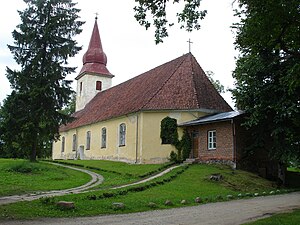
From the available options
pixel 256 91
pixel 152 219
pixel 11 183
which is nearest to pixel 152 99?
pixel 256 91

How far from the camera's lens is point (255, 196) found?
15320mm

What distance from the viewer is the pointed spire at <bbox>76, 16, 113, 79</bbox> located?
148ft

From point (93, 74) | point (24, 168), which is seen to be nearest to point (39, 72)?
point (24, 168)

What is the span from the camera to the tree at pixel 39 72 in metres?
23.4

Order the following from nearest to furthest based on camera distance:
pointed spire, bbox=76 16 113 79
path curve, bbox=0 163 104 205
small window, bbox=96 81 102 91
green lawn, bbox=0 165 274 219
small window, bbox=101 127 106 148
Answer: green lawn, bbox=0 165 274 219 < path curve, bbox=0 163 104 205 < small window, bbox=101 127 106 148 < pointed spire, bbox=76 16 113 79 < small window, bbox=96 81 102 91

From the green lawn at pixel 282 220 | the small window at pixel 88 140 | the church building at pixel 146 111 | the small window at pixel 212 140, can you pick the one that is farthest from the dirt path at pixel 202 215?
the small window at pixel 88 140

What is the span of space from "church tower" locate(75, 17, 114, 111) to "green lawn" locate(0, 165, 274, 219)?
25.4m

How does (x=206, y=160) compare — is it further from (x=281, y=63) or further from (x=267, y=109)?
(x=281, y=63)

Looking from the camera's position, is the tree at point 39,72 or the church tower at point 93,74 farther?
the church tower at point 93,74

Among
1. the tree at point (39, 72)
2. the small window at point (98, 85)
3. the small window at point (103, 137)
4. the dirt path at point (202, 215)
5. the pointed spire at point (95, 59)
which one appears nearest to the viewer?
the dirt path at point (202, 215)

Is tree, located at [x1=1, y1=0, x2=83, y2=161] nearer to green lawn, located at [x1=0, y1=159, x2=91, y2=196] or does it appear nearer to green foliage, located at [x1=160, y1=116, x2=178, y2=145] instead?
green lawn, located at [x1=0, y1=159, x2=91, y2=196]

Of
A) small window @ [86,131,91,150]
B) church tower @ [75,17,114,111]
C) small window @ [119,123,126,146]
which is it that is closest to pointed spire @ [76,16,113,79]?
church tower @ [75,17,114,111]

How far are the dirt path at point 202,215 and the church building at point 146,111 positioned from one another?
11404mm

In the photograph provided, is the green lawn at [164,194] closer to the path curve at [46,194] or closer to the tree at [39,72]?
the path curve at [46,194]
